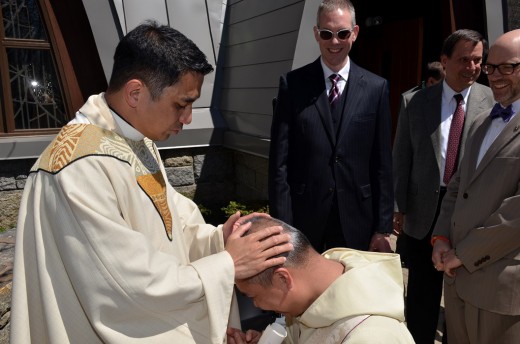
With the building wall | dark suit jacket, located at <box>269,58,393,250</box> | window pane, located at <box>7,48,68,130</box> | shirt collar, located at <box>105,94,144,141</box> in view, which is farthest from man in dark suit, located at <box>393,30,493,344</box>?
window pane, located at <box>7,48,68,130</box>

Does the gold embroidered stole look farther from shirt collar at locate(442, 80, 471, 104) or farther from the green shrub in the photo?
the green shrub

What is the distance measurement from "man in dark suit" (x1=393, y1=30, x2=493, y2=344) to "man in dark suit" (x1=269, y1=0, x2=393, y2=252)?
A: 36 centimetres

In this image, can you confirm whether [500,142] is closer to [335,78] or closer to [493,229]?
[493,229]

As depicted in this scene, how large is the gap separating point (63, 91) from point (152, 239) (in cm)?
471

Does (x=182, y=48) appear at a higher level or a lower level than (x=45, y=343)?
higher

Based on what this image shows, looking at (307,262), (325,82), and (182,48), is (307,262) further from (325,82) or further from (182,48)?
(325,82)

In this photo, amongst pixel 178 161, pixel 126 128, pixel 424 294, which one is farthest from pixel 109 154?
pixel 178 161

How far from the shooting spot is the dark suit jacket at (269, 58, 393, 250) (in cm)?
281

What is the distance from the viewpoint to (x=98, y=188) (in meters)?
1.52

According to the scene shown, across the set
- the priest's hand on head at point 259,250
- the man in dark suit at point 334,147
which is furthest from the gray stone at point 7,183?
the priest's hand on head at point 259,250

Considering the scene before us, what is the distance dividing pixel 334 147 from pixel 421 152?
2.38ft

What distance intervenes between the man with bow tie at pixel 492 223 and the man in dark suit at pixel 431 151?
50 cm

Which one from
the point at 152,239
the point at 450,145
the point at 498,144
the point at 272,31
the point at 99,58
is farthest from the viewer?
the point at 99,58

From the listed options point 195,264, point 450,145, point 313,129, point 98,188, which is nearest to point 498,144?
point 450,145
